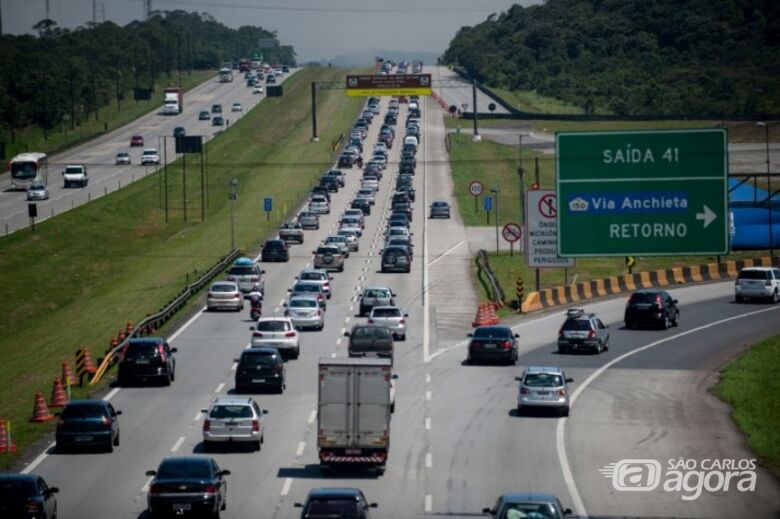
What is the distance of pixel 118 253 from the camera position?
3812 inches

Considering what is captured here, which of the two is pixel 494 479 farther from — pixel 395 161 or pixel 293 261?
pixel 395 161

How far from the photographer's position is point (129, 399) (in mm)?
44062

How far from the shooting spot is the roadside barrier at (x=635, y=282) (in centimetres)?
6788

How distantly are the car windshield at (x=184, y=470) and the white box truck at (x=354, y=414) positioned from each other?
207 inches

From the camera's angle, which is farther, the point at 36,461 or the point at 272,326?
the point at 272,326

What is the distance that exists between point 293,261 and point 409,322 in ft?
68.9

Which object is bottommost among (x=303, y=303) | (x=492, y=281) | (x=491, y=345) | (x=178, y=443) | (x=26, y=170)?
(x=178, y=443)

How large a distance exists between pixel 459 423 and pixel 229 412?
729cm

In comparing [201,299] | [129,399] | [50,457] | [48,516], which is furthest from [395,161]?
[48,516]

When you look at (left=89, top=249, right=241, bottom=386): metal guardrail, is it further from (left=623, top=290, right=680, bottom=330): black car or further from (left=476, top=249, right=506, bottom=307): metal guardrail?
(left=623, top=290, right=680, bottom=330): black car

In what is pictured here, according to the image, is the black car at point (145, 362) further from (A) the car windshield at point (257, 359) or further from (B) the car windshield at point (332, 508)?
(B) the car windshield at point (332, 508)

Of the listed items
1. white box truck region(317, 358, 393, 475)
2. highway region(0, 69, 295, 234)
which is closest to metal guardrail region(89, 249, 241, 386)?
white box truck region(317, 358, 393, 475)

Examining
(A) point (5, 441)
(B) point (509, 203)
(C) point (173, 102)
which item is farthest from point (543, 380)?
(C) point (173, 102)

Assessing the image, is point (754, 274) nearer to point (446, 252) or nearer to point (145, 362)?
point (446, 252)
